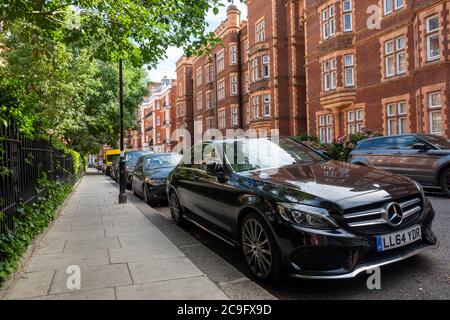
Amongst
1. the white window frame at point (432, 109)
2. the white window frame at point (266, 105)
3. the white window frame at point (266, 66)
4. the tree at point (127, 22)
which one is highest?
the white window frame at point (266, 66)

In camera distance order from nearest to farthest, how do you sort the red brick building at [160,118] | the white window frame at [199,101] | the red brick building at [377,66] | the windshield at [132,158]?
the red brick building at [377,66] → the windshield at [132,158] → the white window frame at [199,101] → the red brick building at [160,118]

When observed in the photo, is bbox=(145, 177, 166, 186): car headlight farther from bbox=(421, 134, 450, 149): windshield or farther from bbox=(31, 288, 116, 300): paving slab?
bbox=(421, 134, 450, 149): windshield

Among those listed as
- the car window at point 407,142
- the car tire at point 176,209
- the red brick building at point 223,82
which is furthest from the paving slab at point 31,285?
the red brick building at point 223,82

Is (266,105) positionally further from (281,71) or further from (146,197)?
(146,197)

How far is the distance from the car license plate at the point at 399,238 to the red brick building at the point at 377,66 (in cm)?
1310

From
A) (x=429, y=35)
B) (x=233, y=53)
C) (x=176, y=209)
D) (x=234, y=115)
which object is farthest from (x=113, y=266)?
(x=233, y=53)

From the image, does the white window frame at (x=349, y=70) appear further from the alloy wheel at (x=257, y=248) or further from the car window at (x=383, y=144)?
the alloy wheel at (x=257, y=248)

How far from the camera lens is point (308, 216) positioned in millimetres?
3285

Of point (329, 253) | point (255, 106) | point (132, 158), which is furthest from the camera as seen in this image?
point (255, 106)

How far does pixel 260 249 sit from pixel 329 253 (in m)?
0.81

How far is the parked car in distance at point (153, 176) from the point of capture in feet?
32.4

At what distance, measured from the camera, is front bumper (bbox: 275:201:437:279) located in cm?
315
